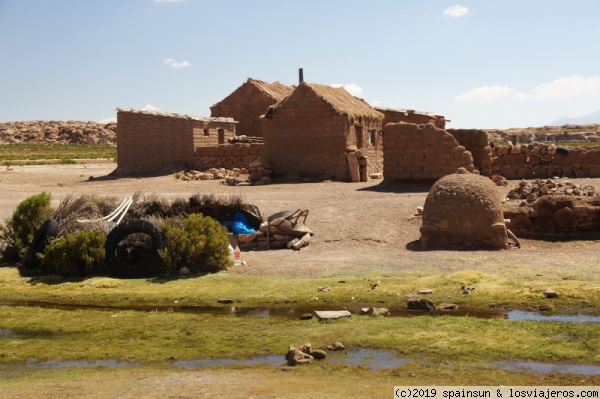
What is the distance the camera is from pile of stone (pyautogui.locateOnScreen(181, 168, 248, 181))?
110 ft

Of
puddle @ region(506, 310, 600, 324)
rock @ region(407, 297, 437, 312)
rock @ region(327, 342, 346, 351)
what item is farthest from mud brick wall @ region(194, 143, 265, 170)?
rock @ region(327, 342, 346, 351)

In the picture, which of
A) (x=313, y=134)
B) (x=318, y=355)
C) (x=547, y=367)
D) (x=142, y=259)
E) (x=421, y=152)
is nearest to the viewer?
(x=547, y=367)

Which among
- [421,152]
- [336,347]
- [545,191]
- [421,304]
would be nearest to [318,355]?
[336,347]

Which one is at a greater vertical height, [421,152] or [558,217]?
[421,152]

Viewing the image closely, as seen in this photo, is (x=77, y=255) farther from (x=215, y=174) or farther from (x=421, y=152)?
(x=215, y=174)

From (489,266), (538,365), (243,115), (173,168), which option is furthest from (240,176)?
(538,365)

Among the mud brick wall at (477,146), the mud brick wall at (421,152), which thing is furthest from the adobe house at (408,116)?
the mud brick wall at (421,152)

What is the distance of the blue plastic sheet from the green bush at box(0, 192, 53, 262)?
426 cm

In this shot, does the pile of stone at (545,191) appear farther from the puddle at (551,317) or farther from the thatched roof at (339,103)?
the thatched roof at (339,103)

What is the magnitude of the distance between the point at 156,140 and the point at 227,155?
3.27 metres

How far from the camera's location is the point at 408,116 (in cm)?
3722

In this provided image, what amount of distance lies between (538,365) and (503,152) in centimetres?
2076

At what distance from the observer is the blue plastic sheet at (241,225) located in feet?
63.5

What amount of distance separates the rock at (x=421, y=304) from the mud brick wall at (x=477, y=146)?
1456 centimetres
